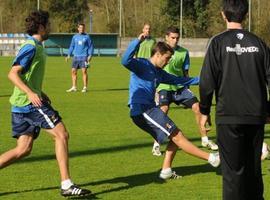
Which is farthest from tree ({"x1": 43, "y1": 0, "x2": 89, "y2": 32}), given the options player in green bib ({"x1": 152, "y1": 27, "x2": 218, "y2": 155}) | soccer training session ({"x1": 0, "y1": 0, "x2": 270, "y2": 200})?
player in green bib ({"x1": 152, "y1": 27, "x2": 218, "y2": 155})

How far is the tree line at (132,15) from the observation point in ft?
216

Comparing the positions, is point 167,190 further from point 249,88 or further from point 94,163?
point 249,88

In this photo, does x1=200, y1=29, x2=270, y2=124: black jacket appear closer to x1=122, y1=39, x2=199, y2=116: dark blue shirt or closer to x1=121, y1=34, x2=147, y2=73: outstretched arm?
x1=121, y1=34, x2=147, y2=73: outstretched arm

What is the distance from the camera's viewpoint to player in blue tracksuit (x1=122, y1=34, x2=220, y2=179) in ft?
24.6

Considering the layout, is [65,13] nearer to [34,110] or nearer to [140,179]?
[140,179]

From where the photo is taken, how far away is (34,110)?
6.80 metres

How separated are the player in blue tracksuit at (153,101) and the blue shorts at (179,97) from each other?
2.26 m

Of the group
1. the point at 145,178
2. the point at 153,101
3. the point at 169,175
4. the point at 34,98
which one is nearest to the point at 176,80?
the point at 153,101

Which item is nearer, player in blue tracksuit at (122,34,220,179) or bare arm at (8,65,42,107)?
bare arm at (8,65,42,107)

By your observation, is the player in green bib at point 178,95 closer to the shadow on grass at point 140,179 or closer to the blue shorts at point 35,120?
the shadow on grass at point 140,179

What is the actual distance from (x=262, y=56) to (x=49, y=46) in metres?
56.3

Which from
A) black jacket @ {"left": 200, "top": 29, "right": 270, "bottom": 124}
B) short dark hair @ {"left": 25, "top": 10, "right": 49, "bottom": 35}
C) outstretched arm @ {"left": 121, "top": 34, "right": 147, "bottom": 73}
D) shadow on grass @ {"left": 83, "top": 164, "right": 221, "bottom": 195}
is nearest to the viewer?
black jacket @ {"left": 200, "top": 29, "right": 270, "bottom": 124}

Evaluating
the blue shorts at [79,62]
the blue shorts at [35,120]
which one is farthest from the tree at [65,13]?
the blue shorts at [35,120]

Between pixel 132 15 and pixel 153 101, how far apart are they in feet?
215
